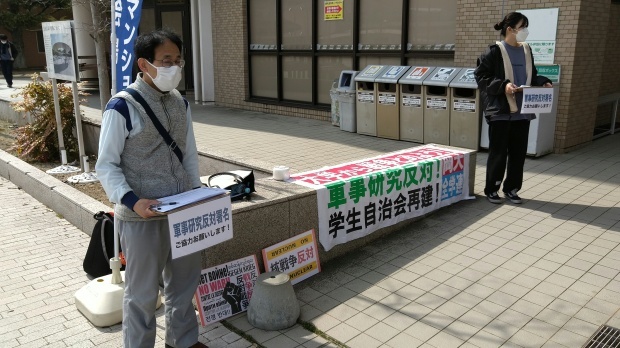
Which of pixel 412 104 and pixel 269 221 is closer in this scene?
pixel 269 221

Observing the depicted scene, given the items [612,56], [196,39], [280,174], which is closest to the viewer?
[280,174]

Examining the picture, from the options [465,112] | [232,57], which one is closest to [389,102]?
[465,112]

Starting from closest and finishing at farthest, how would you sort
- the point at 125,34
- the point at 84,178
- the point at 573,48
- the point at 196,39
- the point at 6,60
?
the point at 125,34
the point at 84,178
the point at 573,48
the point at 196,39
the point at 6,60

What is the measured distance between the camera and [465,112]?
8.49 m

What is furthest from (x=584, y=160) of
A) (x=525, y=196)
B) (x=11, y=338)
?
(x=11, y=338)

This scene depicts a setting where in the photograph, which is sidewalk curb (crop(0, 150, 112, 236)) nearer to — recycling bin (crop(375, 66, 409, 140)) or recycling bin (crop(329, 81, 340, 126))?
recycling bin (crop(375, 66, 409, 140))

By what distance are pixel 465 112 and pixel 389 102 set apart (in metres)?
1.49

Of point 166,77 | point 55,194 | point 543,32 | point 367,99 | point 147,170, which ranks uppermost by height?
point 543,32

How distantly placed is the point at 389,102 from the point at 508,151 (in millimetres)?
3684

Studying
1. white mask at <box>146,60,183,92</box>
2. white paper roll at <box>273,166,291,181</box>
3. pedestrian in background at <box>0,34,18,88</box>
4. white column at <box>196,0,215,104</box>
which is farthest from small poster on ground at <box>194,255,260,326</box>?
pedestrian in background at <box>0,34,18,88</box>

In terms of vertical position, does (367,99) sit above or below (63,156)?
above

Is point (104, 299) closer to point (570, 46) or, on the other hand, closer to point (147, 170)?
point (147, 170)

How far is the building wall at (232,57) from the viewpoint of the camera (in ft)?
44.9

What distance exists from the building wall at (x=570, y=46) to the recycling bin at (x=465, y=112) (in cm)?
84
